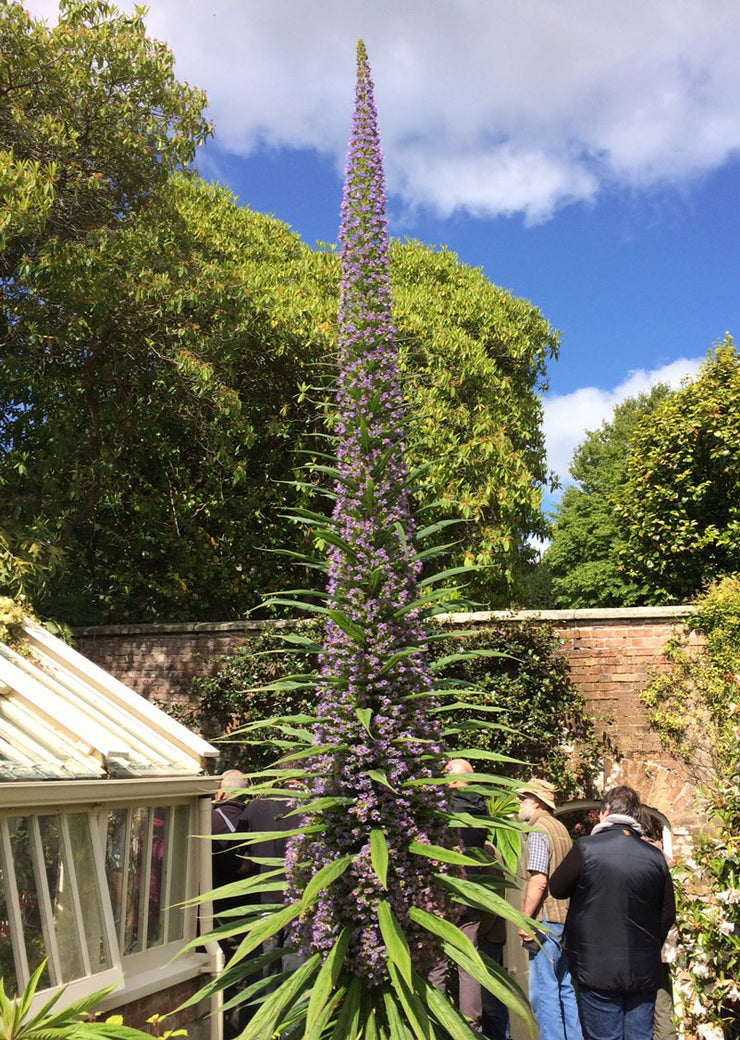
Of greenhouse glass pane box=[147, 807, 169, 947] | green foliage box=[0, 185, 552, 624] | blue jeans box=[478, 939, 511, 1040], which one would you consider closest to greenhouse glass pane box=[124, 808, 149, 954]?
greenhouse glass pane box=[147, 807, 169, 947]

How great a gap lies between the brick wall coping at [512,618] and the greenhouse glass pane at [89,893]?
4.58 m

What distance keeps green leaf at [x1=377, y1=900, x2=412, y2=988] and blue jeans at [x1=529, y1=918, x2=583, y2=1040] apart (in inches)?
146

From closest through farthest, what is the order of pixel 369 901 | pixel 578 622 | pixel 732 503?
pixel 369 901 < pixel 578 622 < pixel 732 503

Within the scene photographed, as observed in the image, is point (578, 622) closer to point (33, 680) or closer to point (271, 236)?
point (33, 680)

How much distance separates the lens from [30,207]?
8578mm

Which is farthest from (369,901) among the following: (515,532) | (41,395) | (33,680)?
(515,532)

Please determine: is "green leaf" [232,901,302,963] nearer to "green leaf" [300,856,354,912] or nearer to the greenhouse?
"green leaf" [300,856,354,912]

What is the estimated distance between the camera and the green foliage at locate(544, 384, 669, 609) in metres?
22.8

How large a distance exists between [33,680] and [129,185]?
643 cm

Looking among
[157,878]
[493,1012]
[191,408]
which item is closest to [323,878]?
[157,878]

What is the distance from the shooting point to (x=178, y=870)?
6.36 meters

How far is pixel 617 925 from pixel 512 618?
5197mm

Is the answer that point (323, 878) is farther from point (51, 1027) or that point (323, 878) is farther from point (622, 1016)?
point (622, 1016)

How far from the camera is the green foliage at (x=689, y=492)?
12898mm
